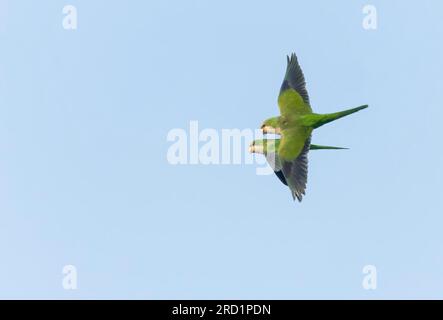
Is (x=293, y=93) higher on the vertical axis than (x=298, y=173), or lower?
higher

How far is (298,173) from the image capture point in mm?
11438

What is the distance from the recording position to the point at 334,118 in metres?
11.2

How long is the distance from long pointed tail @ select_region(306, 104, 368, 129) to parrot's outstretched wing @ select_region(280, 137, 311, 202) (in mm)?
298

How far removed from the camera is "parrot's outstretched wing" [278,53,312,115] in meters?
11.8

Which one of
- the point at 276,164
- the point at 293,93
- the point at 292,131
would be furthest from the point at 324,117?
the point at 276,164

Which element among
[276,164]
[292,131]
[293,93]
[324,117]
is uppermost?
[293,93]

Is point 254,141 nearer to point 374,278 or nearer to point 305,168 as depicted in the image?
point 305,168

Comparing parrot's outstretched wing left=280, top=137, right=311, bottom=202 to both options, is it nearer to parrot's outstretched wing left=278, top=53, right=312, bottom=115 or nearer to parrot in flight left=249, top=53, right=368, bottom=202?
parrot in flight left=249, top=53, right=368, bottom=202

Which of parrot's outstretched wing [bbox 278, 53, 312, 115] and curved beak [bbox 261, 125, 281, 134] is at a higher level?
parrot's outstretched wing [bbox 278, 53, 312, 115]

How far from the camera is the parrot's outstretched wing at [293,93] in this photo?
11.8 metres

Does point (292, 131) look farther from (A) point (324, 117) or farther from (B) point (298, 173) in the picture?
(B) point (298, 173)

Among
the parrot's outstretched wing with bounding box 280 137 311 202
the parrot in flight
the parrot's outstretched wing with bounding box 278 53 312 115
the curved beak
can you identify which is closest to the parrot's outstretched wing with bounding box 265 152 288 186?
the parrot in flight

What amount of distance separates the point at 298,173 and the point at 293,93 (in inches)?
58.6
